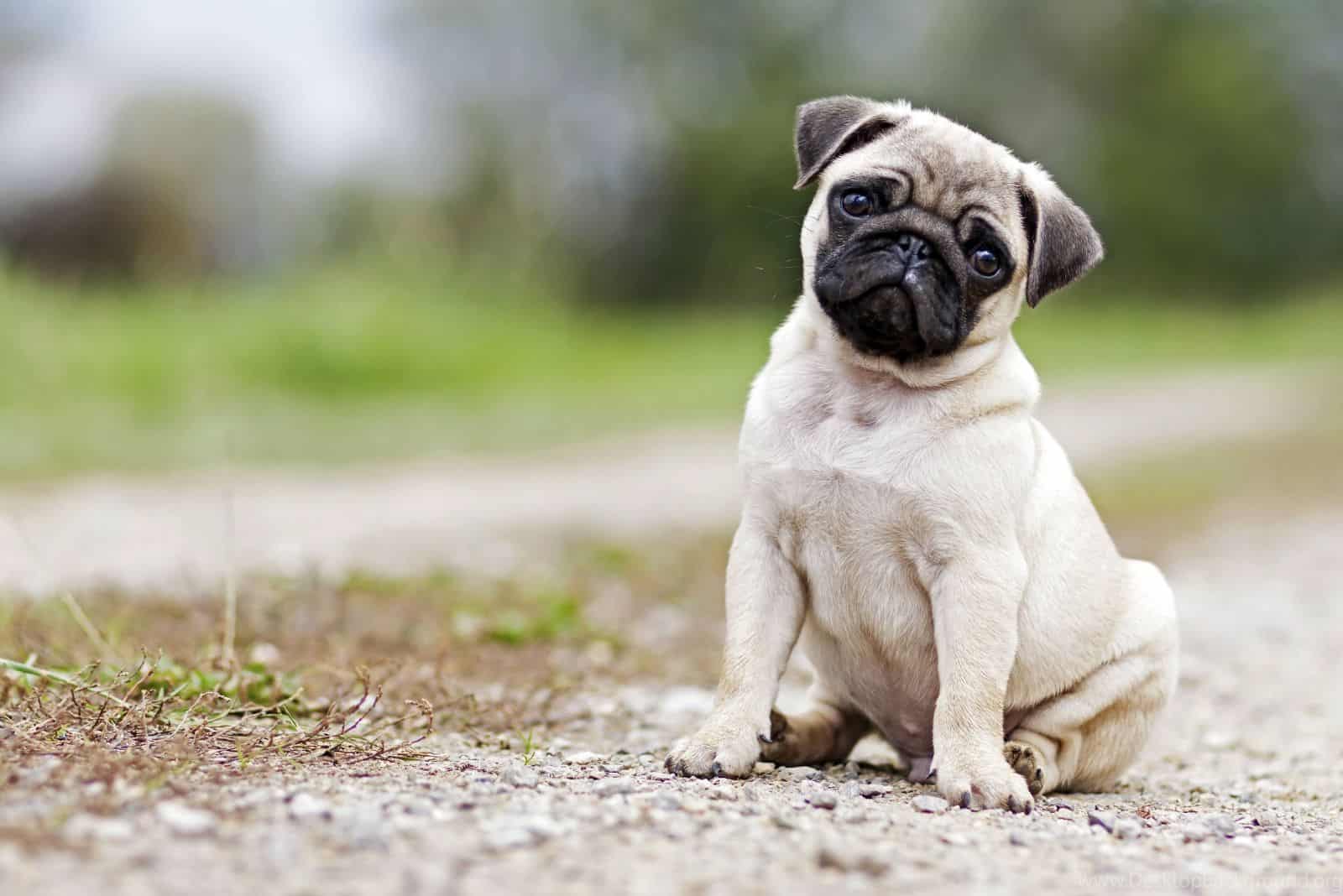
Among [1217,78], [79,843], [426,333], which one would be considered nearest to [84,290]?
[426,333]

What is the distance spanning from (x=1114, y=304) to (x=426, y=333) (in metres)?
17.5

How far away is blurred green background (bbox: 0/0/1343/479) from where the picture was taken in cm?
1655

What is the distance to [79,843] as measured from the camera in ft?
10.0

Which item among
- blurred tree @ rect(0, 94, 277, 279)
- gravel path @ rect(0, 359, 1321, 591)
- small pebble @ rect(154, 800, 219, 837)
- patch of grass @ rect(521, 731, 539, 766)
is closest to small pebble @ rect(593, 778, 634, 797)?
patch of grass @ rect(521, 731, 539, 766)

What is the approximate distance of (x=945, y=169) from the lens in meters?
4.82

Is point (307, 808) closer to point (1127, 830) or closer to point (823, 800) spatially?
point (823, 800)

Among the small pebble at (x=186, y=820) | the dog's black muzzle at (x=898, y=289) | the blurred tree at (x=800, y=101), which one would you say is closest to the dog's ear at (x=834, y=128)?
the dog's black muzzle at (x=898, y=289)

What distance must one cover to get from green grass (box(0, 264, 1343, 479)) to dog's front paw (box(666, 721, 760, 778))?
954cm

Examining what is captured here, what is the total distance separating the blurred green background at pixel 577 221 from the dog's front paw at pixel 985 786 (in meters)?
8.56

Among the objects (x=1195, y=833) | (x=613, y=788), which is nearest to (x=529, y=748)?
(x=613, y=788)

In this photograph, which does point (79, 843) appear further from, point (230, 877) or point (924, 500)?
point (924, 500)

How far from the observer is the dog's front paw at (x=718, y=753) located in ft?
14.5

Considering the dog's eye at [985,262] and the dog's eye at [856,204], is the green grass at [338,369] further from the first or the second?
the dog's eye at [985,262]

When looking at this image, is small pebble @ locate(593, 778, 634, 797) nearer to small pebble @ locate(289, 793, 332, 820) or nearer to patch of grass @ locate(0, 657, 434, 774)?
patch of grass @ locate(0, 657, 434, 774)
